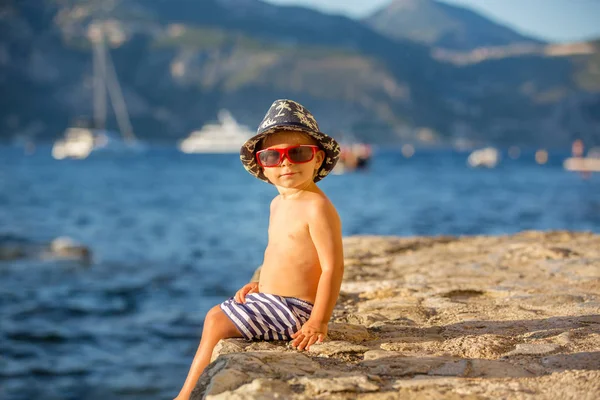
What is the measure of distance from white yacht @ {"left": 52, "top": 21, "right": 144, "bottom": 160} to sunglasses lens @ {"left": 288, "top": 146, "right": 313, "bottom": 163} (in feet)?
331

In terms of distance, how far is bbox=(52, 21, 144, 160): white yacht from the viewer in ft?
328

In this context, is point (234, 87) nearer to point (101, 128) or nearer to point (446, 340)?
point (101, 128)

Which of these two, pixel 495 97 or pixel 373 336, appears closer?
pixel 373 336

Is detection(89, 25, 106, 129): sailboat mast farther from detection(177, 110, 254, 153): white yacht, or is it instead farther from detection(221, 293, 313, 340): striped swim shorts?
detection(221, 293, 313, 340): striped swim shorts

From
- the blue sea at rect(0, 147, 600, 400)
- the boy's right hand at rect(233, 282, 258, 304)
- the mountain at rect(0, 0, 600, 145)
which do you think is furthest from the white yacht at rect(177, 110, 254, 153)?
the boy's right hand at rect(233, 282, 258, 304)

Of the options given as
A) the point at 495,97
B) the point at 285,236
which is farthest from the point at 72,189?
the point at 495,97

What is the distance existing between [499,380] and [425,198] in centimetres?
4118

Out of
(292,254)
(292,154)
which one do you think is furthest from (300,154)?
(292,254)

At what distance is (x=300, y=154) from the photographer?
125 inches

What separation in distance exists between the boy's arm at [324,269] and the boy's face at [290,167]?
5.8 inches

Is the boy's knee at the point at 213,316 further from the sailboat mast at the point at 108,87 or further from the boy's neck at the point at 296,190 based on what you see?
the sailboat mast at the point at 108,87

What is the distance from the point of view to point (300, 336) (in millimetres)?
3066

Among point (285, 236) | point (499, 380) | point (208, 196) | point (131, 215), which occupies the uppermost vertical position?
point (208, 196)

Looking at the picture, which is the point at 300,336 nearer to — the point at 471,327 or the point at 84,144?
→ the point at 471,327
